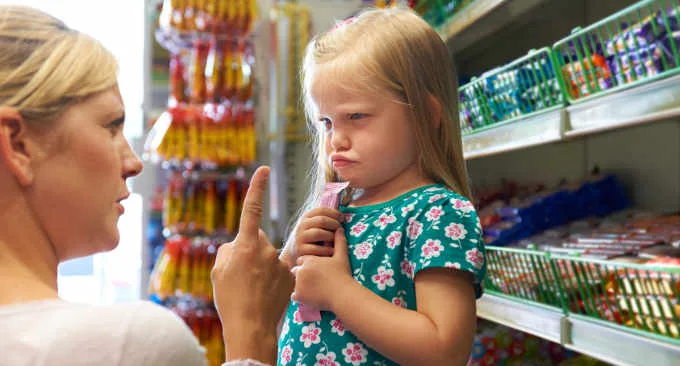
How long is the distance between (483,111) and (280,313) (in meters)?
1.15

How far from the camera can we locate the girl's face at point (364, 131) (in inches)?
45.4

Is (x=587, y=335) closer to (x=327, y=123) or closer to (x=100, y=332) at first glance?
(x=327, y=123)

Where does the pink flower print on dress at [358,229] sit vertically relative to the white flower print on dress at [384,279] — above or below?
above

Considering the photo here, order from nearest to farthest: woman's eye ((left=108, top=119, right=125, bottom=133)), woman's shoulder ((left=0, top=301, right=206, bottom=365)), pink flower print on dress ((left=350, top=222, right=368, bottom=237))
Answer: woman's shoulder ((left=0, top=301, right=206, bottom=365)) < woman's eye ((left=108, top=119, right=125, bottom=133)) < pink flower print on dress ((left=350, top=222, right=368, bottom=237))

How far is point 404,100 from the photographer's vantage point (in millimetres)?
1179

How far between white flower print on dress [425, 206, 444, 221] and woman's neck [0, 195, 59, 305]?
0.60 m

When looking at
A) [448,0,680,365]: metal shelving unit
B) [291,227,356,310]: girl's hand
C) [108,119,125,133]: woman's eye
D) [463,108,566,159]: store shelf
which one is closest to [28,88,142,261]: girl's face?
[108,119,125,133]: woman's eye

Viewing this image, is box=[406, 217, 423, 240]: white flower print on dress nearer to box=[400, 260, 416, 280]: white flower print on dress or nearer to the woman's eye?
box=[400, 260, 416, 280]: white flower print on dress

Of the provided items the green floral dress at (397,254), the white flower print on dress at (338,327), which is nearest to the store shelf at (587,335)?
the green floral dress at (397,254)

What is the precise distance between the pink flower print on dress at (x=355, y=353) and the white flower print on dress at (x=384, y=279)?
10cm

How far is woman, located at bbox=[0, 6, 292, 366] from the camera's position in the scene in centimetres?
67

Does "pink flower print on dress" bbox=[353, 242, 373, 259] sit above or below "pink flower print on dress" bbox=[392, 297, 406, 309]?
above

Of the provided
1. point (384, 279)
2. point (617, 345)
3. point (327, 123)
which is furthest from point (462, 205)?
point (617, 345)

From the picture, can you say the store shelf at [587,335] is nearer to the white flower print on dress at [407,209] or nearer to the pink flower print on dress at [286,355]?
the white flower print on dress at [407,209]
